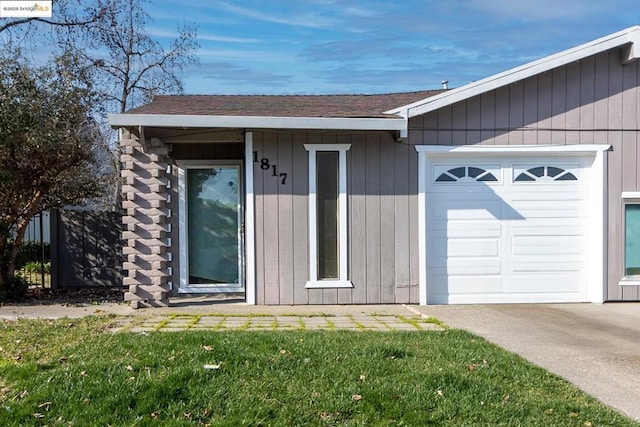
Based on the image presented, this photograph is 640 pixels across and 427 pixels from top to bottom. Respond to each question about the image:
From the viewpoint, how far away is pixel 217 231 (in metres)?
9.55

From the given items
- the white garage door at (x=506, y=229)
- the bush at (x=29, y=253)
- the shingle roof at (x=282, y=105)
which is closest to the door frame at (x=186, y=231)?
the shingle roof at (x=282, y=105)

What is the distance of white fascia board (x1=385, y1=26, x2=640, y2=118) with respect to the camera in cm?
810

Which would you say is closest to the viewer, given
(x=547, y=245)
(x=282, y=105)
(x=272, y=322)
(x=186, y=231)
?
(x=272, y=322)

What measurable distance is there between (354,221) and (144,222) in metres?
2.92

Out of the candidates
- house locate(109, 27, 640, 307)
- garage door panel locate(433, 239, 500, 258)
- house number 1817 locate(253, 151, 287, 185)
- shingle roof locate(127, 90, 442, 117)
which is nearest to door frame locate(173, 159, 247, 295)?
house locate(109, 27, 640, 307)

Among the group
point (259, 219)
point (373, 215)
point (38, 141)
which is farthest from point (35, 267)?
point (373, 215)

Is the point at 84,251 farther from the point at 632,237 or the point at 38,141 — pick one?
the point at 632,237

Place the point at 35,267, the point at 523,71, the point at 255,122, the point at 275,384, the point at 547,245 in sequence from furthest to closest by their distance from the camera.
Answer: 1. the point at 35,267
2. the point at 547,245
3. the point at 523,71
4. the point at 255,122
5. the point at 275,384

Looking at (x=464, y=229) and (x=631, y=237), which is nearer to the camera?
(x=464, y=229)

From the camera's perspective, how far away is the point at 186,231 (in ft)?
30.8

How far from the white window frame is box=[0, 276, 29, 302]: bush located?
171 inches

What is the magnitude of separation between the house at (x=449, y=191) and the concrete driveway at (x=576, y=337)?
0.65 m

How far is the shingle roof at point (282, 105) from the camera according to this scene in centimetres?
802

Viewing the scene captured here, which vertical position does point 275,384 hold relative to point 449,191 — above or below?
below
